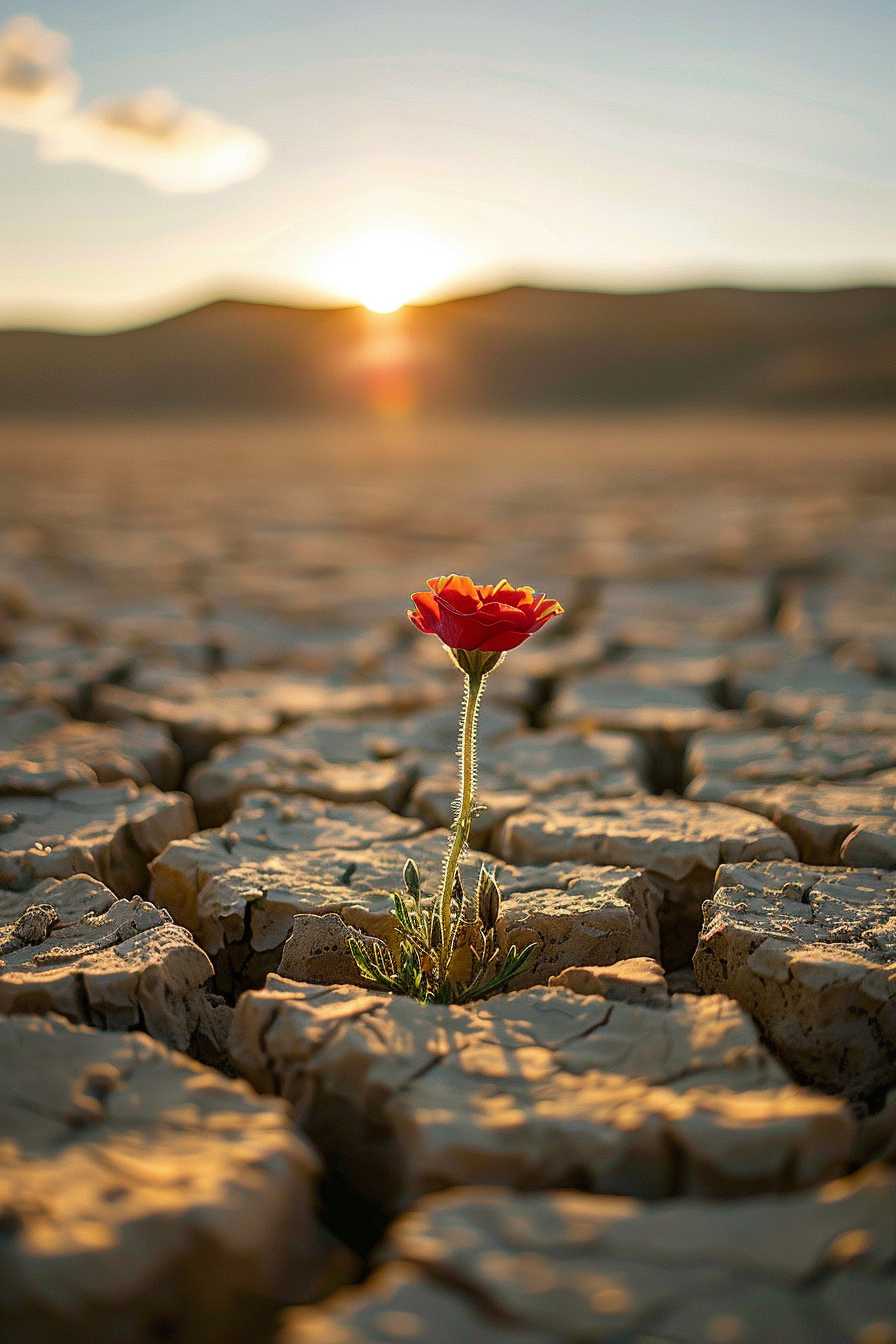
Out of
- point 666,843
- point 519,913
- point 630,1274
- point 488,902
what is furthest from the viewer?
point 666,843

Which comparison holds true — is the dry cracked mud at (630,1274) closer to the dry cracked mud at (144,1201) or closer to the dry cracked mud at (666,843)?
the dry cracked mud at (144,1201)

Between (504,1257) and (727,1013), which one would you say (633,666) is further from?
(504,1257)

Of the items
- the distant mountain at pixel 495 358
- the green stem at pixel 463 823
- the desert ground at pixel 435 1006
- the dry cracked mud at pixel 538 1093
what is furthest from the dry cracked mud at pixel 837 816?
the distant mountain at pixel 495 358

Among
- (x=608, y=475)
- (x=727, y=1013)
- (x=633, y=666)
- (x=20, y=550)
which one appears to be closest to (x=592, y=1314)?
(x=727, y=1013)

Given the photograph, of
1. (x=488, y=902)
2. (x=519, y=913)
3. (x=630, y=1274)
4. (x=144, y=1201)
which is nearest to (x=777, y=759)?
(x=519, y=913)

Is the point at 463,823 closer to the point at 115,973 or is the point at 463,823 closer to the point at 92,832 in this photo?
the point at 115,973

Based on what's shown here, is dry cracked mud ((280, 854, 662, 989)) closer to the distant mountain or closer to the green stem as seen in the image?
the green stem

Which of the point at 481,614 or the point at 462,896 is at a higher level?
the point at 481,614
